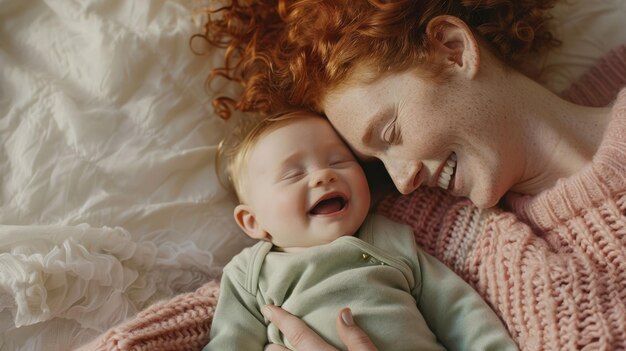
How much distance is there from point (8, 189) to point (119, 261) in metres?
0.33

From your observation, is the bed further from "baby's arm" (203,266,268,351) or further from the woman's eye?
the woman's eye

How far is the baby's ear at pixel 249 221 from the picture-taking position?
166 centimetres

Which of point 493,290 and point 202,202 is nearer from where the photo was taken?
point 493,290

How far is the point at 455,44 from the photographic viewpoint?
1.57 metres

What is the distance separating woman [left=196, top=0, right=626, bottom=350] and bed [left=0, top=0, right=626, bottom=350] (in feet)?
0.95

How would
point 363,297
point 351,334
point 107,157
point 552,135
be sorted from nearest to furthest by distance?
1. point 351,334
2. point 363,297
3. point 552,135
4. point 107,157

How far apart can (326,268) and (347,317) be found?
0.48 feet

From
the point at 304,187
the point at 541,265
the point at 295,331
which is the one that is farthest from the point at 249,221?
the point at 541,265

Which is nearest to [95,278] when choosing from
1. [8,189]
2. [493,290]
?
[8,189]

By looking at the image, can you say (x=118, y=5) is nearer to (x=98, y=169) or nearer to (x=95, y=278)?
(x=98, y=169)

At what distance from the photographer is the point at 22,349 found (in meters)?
1.48

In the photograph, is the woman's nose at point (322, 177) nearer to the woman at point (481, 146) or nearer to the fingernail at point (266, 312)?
the woman at point (481, 146)

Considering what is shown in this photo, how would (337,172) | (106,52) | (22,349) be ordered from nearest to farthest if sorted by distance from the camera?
(22,349) → (337,172) → (106,52)

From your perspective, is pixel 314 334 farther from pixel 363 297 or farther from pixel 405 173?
pixel 405 173
